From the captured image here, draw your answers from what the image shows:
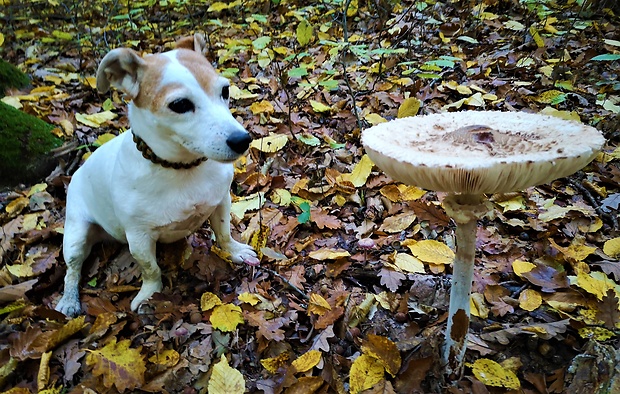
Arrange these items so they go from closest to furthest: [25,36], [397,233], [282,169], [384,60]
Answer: [397,233] → [282,169] → [384,60] → [25,36]

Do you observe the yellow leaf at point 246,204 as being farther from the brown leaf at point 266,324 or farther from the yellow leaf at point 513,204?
the yellow leaf at point 513,204

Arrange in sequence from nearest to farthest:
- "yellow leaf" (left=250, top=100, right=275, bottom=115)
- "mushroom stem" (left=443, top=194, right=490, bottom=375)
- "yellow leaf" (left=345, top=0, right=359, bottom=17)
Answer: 1. "mushroom stem" (left=443, top=194, right=490, bottom=375)
2. "yellow leaf" (left=250, top=100, right=275, bottom=115)
3. "yellow leaf" (left=345, top=0, right=359, bottom=17)

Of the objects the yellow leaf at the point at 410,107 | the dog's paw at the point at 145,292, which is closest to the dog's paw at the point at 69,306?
the dog's paw at the point at 145,292

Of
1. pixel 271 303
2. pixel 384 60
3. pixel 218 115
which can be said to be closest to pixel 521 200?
pixel 271 303

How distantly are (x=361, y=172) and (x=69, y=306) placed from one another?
2265 mm

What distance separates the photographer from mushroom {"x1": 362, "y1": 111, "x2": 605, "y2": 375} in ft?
4.10

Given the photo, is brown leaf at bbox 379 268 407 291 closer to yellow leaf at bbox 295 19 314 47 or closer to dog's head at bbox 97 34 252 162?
dog's head at bbox 97 34 252 162

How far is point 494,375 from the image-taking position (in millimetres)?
1974

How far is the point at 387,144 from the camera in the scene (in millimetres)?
1444

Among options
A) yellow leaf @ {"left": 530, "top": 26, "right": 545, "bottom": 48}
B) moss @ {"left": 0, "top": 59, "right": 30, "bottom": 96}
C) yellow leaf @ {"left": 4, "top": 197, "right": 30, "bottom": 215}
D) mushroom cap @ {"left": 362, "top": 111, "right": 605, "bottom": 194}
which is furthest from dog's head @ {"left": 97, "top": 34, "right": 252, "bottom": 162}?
yellow leaf @ {"left": 530, "top": 26, "right": 545, "bottom": 48}

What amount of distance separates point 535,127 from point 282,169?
2478mm

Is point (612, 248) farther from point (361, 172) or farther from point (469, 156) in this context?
point (469, 156)

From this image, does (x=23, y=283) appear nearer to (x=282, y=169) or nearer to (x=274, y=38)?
(x=282, y=169)

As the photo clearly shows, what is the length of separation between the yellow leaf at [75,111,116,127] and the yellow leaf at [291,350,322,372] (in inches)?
134
